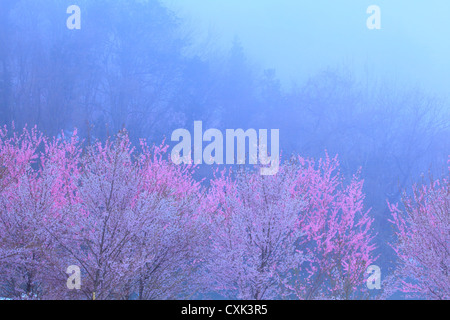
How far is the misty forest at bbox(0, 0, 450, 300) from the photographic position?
1005 cm

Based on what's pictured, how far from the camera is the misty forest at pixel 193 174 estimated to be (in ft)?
33.0

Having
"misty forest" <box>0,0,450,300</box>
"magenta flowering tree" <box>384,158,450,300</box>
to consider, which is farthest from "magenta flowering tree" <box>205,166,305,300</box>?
"magenta flowering tree" <box>384,158,450,300</box>

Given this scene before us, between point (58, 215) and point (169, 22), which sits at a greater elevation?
point (169, 22)

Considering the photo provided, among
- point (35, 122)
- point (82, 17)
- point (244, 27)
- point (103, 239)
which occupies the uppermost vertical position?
point (244, 27)

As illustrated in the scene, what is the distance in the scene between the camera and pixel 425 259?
11.0 meters

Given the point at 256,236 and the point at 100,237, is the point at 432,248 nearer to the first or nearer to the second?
the point at 256,236

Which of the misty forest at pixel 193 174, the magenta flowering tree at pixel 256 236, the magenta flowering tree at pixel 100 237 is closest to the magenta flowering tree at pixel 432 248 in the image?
the misty forest at pixel 193 174

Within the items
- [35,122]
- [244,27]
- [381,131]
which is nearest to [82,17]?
[35,122]

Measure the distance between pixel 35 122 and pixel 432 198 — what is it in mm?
23226

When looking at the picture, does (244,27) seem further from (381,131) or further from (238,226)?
(238,226)

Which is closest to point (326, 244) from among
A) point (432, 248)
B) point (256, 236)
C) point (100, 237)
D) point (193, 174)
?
point (432, 248)

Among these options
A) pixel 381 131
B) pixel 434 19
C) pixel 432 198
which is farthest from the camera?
pixel 434 19

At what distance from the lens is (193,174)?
2834cm
